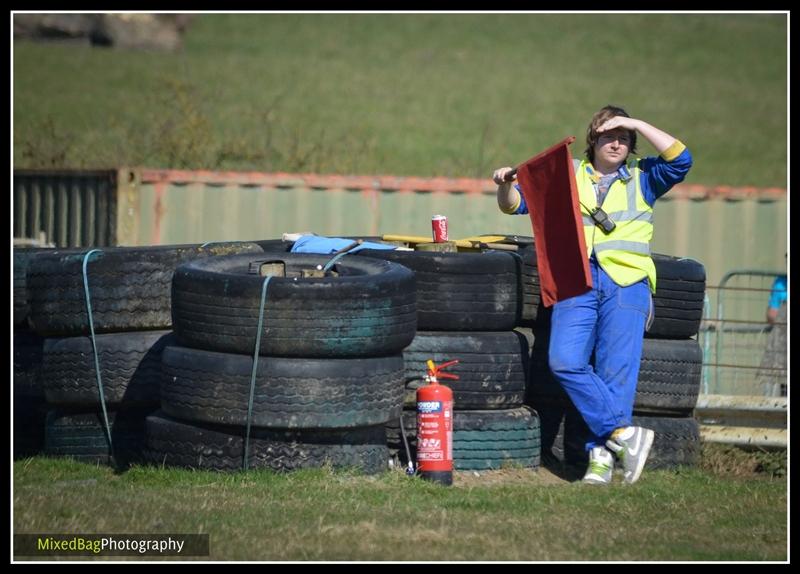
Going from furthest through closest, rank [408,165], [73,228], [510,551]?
[408,165], [73,228], [510,551]

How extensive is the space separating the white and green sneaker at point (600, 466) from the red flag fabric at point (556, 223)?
91 cm

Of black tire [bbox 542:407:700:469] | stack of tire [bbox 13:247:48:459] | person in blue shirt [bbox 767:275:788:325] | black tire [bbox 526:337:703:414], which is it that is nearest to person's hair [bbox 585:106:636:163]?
black tire [bbox 526:337:703:414]

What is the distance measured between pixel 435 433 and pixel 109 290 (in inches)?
88.0

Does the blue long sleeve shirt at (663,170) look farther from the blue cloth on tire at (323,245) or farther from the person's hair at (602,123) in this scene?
the blue cloth on tire at (323,245)

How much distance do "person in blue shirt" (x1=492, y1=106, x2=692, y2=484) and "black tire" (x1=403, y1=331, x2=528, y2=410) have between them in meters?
0.37

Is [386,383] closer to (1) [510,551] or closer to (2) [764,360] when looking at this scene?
(1) [510,551]

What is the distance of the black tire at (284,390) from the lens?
7156mm

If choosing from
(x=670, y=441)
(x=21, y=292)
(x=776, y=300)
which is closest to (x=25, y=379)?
(x=21, y=292)

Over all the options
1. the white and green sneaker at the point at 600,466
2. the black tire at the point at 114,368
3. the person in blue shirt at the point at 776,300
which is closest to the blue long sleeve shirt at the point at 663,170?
the white and green sneaker at the point at 600,466

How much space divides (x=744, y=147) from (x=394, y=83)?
12.0 m

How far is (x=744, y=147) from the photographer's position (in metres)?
34.6

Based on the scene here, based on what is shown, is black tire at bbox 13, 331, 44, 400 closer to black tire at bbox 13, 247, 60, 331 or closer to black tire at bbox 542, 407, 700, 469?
black tire at bbox 13, 247, 60, 331
